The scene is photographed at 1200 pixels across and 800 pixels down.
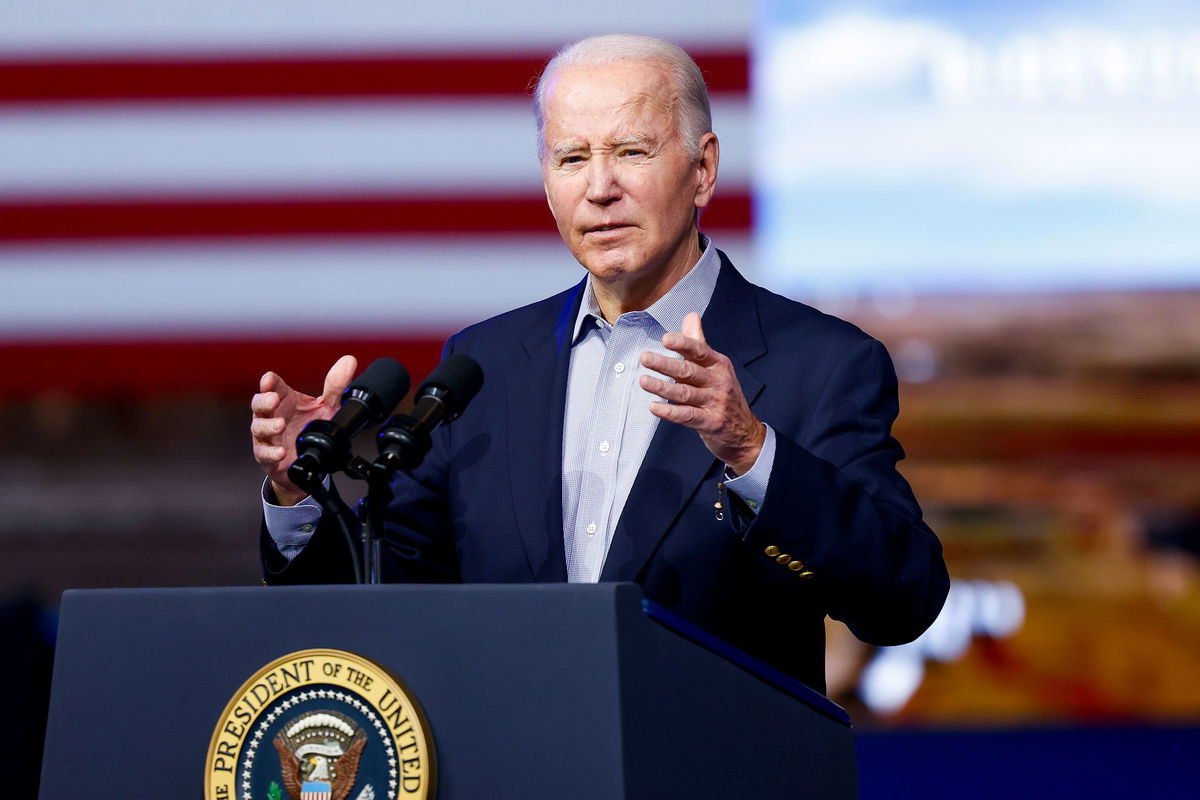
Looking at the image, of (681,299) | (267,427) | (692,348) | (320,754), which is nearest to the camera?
(320,754)

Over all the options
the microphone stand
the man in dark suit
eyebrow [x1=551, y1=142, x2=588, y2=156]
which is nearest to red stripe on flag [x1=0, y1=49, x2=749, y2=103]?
the man in dark suit

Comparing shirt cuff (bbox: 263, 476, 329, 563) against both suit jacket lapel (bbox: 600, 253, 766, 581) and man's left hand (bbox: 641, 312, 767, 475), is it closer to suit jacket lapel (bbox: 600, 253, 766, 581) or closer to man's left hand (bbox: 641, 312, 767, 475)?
suit jacket lapel (bbox: 600, 253, 766, 581)

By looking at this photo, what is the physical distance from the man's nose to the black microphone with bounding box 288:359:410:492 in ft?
1.06

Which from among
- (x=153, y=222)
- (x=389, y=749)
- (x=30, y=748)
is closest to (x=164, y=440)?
(x=153, y=222)

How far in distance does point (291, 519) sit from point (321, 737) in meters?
0.43

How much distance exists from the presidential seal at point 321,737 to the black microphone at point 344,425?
20cm

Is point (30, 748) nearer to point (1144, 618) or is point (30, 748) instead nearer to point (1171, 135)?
point (1144, 618)

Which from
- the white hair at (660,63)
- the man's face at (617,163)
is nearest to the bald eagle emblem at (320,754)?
the man's face at (617,163)

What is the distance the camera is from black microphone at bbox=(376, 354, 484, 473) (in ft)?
4.02

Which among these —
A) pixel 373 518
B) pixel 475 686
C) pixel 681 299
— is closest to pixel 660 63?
pixel 681 299

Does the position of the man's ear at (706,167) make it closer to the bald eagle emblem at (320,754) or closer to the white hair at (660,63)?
the white hair at (660,63)

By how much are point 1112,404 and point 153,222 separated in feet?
8.03

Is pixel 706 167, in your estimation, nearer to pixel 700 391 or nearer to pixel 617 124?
pixel 617 124

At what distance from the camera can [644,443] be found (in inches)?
60.9
